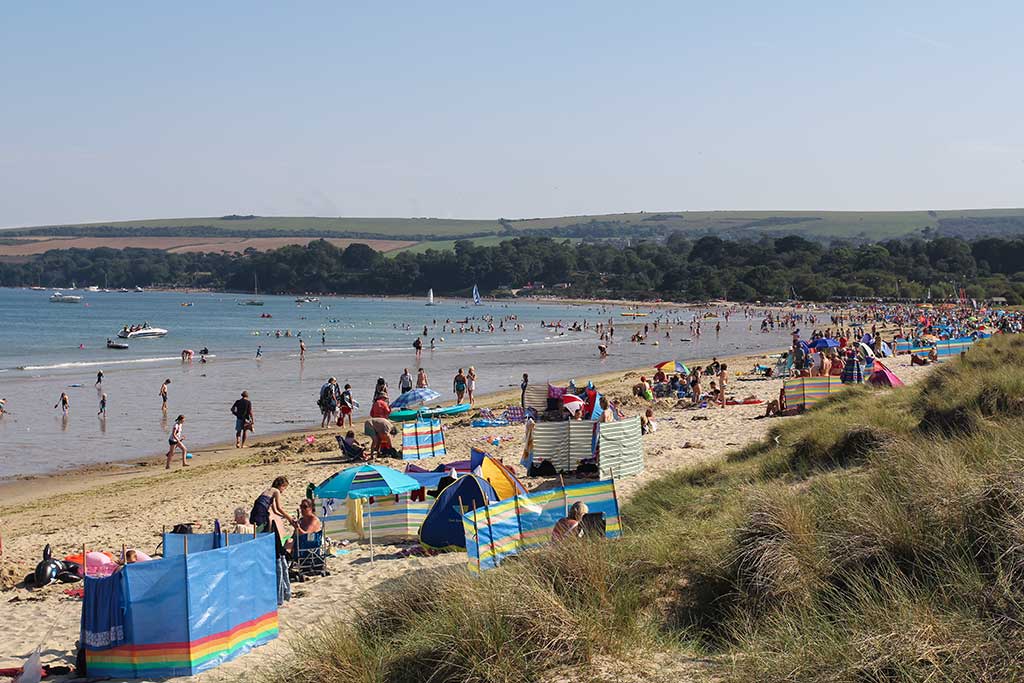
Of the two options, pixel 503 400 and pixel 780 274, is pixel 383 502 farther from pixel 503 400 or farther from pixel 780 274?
pixel 780 274

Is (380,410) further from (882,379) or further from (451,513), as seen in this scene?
(882,379)

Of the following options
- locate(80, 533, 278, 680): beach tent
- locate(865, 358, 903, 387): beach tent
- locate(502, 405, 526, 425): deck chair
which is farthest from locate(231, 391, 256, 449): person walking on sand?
locate(80, 533, 278, 680): beach tent

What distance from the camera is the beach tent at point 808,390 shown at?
18031 millimetres

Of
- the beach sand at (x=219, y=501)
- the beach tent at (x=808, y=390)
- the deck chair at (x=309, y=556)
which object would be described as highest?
the beach tent at (x=808, y=390)

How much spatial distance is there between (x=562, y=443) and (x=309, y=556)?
4.94 m

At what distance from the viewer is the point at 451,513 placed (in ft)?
33.1

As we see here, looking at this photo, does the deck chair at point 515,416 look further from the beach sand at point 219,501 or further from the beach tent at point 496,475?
the beach tent at point 496,475

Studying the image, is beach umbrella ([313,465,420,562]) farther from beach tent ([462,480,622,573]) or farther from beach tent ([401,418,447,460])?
beach tent ([401,418,447,460])

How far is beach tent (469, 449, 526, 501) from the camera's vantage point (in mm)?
11133

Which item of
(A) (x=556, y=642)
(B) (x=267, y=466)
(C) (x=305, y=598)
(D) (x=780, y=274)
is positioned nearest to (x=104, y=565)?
(C) (x=305, y=598)

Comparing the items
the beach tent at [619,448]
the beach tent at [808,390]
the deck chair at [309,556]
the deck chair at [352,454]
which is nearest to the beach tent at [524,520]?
the deck chair at [309,556]

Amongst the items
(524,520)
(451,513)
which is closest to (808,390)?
(451,513)

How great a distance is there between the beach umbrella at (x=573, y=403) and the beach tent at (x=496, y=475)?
6.64 m

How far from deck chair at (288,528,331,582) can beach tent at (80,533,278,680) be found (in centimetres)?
224
